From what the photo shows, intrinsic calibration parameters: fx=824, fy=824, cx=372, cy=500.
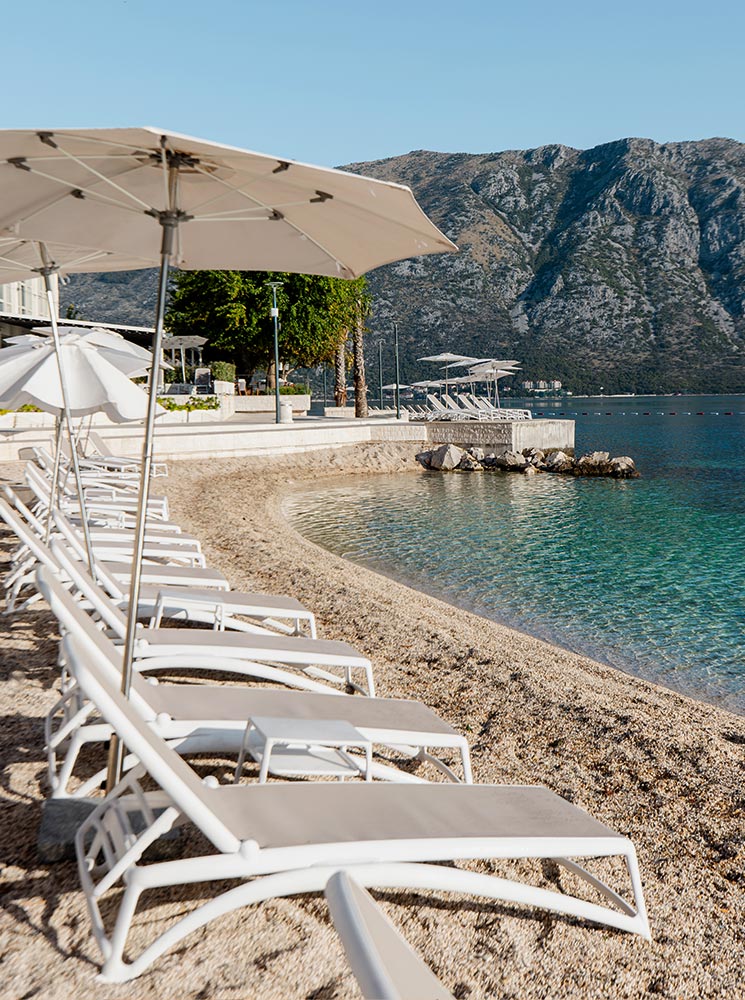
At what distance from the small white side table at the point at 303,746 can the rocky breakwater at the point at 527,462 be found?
78.1ft

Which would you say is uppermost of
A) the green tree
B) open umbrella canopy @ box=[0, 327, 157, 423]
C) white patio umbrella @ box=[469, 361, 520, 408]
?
the green tree

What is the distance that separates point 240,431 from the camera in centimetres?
2481

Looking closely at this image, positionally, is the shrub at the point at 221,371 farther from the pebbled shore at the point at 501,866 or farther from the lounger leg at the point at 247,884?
the lounger leg at the point at 247,884

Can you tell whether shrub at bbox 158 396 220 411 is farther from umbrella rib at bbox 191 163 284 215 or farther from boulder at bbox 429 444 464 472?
umbrella rib at bbox 191 163 284 215

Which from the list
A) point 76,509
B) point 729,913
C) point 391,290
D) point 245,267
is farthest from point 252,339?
point 391,290

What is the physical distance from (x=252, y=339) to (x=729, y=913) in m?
41.4

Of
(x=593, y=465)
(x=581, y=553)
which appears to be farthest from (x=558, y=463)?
(x=581, y=553)

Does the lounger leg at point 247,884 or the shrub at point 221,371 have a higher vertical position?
the shrub at point 221,371

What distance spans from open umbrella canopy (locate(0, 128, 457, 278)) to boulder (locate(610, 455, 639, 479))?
22752mm

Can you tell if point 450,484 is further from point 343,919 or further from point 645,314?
point 645,314

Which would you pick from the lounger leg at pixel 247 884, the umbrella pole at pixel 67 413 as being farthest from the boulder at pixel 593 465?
the lounger leg at pixel 247 884

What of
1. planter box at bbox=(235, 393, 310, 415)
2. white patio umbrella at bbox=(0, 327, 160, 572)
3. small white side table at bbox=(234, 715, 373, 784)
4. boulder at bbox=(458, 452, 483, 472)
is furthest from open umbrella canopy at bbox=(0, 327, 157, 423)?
planter box at bbox=(235, 393, 310, 415)

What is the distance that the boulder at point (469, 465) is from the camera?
28172mm

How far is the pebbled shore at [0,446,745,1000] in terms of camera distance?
8.34ft
